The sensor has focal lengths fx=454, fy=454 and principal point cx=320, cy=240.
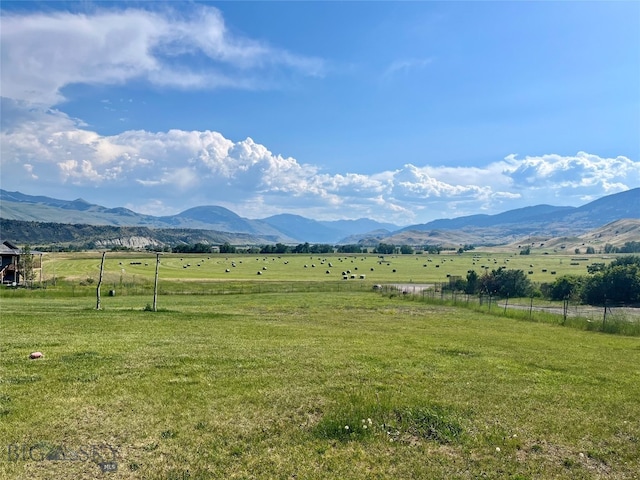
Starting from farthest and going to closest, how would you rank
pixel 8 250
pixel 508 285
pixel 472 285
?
1. pixel 472 285
2. pixel 508 285
3. pixel 8 250

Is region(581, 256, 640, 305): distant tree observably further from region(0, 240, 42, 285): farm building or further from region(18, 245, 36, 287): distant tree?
region(0, 240, 42, 285): farm building

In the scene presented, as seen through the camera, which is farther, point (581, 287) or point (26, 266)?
point (581, 287)

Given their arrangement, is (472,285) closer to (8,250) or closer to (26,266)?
(26,266)

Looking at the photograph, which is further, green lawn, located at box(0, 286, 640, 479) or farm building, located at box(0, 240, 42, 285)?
farm building, located at box(0, 240, 42, 285)

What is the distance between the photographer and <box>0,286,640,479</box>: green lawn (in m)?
7.76

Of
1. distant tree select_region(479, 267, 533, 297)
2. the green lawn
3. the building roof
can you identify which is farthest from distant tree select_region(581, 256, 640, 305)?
the building roof

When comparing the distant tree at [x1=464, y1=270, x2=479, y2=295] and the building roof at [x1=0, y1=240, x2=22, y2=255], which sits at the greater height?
Answer: the building roof at [x1=0, y1=240, x2=22, y2=255]

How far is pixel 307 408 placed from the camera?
33.5 ft

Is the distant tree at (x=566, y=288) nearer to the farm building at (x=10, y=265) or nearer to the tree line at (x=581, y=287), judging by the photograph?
the tree line at (x=581, y=287)

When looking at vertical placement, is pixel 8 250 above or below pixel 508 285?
above

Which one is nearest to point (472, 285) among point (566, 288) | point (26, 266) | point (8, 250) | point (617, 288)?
point (566, 288)

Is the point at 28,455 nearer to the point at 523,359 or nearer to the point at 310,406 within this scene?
the point at 310,406

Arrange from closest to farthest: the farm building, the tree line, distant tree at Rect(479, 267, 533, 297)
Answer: the tree line
the farm building
distant tree at Rect(479, 267, 533, 297)

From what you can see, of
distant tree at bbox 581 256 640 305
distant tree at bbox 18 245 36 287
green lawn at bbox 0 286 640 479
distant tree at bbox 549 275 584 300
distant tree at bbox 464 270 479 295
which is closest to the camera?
green lawn at bbox 0 286 640 479
